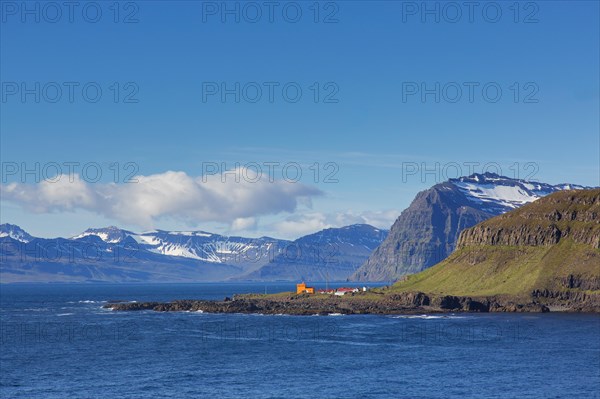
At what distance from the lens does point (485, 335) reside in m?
187

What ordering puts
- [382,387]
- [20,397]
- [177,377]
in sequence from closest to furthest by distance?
[20,397]
[382,387]
[177,377]

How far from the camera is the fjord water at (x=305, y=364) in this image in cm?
11575

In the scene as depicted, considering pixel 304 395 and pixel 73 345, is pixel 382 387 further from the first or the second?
pixel 73 345

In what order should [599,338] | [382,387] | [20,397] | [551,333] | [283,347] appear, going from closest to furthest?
1. [20,397]
2. [382,387]
3. [283,347]
4. [599,338]
5. [551,333]

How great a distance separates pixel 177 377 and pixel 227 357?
83.6 feet

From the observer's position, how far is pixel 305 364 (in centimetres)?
14138

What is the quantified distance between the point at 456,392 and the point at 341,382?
16.8 meters

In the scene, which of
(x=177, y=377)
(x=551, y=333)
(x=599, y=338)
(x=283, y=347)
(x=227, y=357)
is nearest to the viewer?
(x=177, y=377)

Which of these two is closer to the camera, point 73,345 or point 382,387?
point 382,387

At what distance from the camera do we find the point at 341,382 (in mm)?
122312

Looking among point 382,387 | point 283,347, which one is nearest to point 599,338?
point 283,347

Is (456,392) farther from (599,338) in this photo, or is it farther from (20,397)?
(599,338)

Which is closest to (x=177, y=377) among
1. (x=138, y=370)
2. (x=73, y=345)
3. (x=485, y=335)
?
(x=138, y=370)

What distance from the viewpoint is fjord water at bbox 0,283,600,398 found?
380 feet
